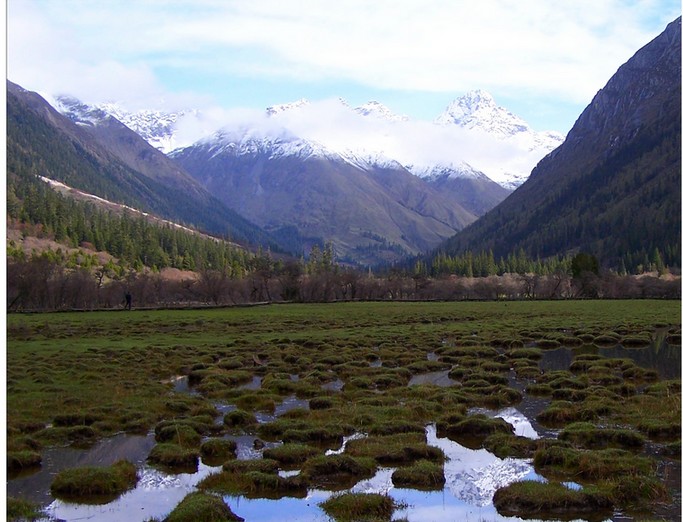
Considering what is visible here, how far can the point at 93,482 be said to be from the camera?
2097 centimetres

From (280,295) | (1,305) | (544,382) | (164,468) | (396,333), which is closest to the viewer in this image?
(1,305)

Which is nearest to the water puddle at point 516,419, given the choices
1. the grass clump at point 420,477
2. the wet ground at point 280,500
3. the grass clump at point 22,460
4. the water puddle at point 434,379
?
the wet ground at point 280,500

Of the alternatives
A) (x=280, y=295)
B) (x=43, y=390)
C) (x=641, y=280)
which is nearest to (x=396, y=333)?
(x=43, y=390)

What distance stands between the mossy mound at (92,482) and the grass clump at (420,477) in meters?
8.08

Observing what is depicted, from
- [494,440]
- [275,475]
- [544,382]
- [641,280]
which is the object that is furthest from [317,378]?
[641,280]

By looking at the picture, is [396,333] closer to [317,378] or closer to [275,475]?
[317,378]

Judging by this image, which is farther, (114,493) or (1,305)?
(114,493)

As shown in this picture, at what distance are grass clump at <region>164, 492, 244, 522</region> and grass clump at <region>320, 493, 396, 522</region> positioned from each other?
2.49m

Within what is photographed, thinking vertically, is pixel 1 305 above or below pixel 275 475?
above

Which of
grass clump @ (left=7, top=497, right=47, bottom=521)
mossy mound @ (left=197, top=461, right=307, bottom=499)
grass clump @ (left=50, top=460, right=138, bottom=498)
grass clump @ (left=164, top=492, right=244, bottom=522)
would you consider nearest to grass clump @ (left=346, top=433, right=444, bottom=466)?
mossy mound @ (left=197, top=461, right=307, bottom=499)

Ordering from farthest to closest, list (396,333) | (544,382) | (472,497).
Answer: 1. (396,333)
2. (544,382)
3. (472,497)

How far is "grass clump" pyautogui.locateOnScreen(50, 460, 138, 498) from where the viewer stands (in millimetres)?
20688

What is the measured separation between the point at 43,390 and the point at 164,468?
52.0 feet

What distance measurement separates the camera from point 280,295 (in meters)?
176
